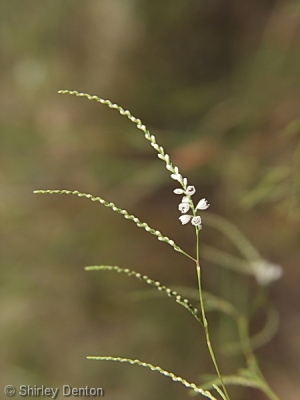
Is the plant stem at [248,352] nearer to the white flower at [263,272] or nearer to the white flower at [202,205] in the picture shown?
the white flower at [263,272]

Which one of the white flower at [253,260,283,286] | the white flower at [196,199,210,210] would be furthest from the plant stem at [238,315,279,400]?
the white flower at [196,199,210,210]

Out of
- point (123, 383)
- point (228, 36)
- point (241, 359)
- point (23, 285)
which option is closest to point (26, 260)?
point (23, 285)

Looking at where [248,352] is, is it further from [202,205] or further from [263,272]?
[202,205]

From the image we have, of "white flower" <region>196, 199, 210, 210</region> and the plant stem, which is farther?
the plant stem

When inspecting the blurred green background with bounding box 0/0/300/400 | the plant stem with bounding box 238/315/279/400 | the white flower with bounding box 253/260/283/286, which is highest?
the blurred green background with bounding box 0/0/300/400

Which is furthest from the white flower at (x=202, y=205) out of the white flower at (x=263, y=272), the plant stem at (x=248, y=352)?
the white flower at (x=263, y=272)

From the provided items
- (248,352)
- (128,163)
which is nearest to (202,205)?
(248,352)

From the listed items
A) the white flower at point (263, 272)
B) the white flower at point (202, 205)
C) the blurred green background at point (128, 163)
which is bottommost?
the white flower at point (202, 205)

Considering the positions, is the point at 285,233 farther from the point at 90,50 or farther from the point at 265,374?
the point at 90,50

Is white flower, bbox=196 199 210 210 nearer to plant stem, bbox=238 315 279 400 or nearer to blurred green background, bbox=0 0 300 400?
plant stem, bbox=238 315 279 400
